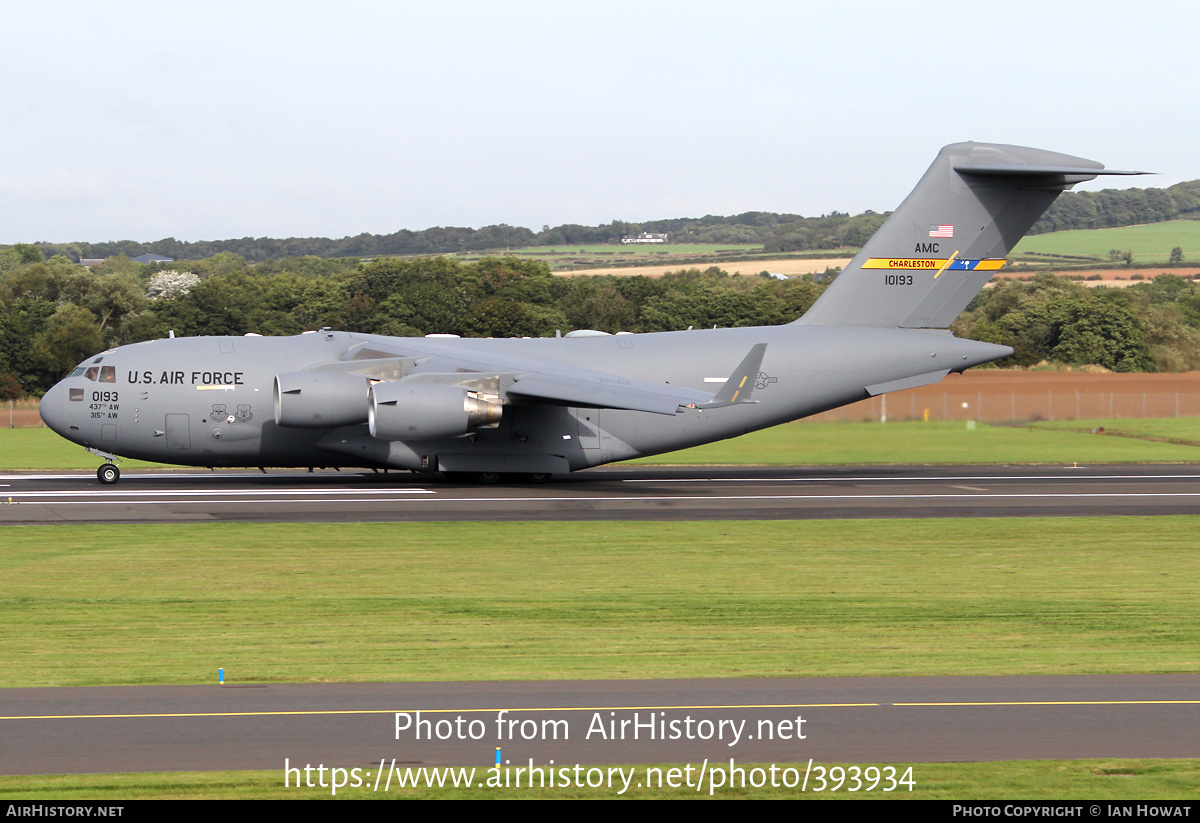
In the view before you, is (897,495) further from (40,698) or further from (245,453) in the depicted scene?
(40,698)

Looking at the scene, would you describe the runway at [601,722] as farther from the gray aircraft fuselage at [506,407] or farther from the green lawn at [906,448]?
the green lawn at [906,448]

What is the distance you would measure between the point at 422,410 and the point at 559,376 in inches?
124

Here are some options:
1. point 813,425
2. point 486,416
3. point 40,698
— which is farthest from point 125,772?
point 813,425

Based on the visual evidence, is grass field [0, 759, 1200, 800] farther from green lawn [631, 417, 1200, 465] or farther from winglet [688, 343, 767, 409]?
green lawn [631, 417, 1200, 465]

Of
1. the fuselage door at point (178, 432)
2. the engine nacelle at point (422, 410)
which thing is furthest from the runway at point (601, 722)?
the fuselage door at point (178, 432)

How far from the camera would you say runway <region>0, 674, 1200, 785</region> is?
8.33 meters

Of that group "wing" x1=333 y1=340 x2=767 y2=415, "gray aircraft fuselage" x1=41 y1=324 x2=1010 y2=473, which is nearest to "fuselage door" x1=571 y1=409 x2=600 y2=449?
"gray aircraft fuselage" x1=41 y1=324 x2=1010 y2=473

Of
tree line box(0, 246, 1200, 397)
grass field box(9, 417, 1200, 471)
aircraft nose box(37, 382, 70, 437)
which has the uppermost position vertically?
tree line box(0, 246, 1200, 397)

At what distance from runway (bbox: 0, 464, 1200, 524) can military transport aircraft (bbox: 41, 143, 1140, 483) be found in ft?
3.33

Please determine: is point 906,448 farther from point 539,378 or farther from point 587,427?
point 539,378

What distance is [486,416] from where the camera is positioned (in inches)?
1042

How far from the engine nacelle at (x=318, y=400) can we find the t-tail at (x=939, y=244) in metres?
11.7

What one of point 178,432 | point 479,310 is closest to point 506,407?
point 178,432

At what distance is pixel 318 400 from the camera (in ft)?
85.6
